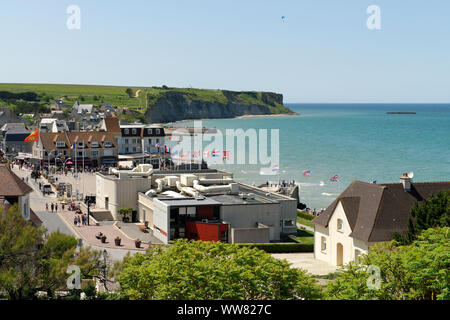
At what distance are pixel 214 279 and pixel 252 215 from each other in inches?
1202

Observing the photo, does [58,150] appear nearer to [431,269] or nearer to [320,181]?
[320,181]

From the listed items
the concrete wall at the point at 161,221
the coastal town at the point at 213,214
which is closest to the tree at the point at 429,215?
the coastal town at the point at 213,214

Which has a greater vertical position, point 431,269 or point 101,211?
point 431,269

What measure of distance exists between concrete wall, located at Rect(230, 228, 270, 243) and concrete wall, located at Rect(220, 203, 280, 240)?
25.9 inches

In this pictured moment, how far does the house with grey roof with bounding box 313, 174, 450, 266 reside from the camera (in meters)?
38.8

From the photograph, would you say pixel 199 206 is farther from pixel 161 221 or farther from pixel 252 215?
pixel 252 215

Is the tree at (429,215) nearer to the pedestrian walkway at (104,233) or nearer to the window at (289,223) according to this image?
the window at (289,223)

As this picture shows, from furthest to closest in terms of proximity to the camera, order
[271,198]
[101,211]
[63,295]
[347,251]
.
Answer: [101,211] → [271,198] → [347,251] → [63,295]

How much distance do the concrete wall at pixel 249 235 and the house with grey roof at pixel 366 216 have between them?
6.61 meters

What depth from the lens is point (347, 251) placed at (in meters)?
40.6

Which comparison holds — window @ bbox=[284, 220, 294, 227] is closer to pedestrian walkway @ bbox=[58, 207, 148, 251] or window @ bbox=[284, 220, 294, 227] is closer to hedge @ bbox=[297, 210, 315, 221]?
hedge @ bbox=[297, 210, 315, 221]
